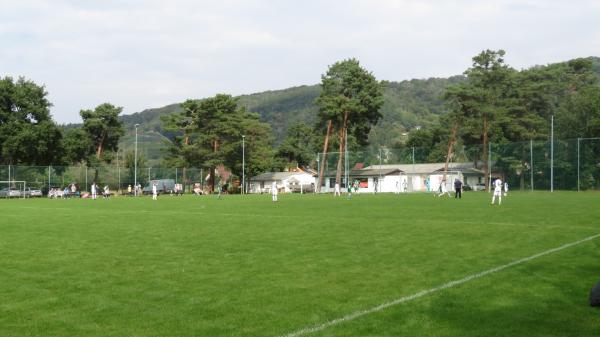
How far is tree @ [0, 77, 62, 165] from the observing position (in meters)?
73.1

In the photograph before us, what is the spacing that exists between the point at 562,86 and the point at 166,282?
94.5 metres

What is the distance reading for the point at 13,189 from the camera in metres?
60.2

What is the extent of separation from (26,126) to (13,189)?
678 inches

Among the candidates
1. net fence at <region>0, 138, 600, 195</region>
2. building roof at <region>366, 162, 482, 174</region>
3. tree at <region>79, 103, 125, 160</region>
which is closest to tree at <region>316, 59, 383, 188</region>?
net fence at <region>0, 138, 600, 195</region>

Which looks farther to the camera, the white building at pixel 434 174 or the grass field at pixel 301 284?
the white building at pixel 434 174

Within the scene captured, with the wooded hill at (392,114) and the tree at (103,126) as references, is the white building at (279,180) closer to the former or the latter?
the tree at (103,126)

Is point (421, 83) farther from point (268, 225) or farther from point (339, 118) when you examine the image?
point (268, 225)

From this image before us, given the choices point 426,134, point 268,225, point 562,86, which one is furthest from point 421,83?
point 268,225

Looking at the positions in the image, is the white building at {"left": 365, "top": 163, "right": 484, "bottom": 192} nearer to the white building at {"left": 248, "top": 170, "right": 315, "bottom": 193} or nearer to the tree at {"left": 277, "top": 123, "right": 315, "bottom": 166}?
the white building at {"left": 248, "top": 170, "right": 315, "bottom": 193}

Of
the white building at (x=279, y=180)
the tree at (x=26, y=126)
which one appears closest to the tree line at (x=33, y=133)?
the tree at (x=26, y=126)

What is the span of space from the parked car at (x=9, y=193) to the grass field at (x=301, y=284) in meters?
48.0

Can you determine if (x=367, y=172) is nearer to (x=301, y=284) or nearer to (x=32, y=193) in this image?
(x=32, y=193)

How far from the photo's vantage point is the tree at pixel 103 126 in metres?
88.2

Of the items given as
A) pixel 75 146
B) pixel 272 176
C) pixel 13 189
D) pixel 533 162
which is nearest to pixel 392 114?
pixel 272 176
